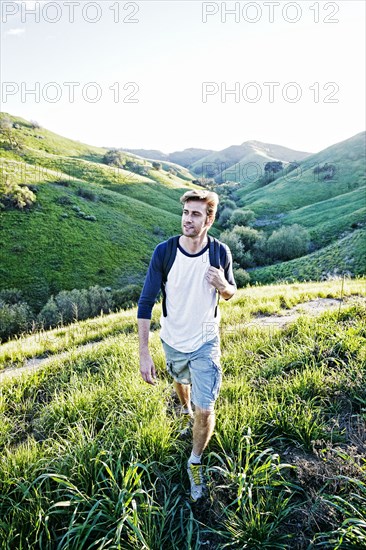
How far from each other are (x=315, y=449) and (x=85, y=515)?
2.25 metres

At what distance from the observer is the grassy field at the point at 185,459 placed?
2.46m

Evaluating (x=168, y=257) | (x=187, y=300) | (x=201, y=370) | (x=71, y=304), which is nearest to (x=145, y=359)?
(x=201, y=370)

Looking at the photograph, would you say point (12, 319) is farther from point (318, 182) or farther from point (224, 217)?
point (318, 182)

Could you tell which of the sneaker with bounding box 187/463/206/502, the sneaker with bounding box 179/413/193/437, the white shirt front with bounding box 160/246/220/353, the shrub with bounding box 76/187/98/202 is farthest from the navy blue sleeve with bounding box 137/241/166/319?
the shrub with bounding box 76/187/98/202

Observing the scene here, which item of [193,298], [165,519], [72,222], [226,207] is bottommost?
[165,519]

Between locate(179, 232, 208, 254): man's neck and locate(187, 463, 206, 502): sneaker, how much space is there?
212 cm

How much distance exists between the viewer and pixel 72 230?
50.2 meters

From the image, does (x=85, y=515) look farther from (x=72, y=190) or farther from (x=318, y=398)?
(x=72, y=190)

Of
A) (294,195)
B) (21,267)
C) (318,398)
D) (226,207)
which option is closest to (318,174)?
(294,195)

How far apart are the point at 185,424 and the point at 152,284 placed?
1.84 m

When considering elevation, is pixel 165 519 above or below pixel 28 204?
below

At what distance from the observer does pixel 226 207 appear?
272 feet

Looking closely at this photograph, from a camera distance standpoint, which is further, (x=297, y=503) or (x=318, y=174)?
(x=318, y=174)

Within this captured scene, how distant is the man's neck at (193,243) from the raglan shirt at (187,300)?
5 centimetres
